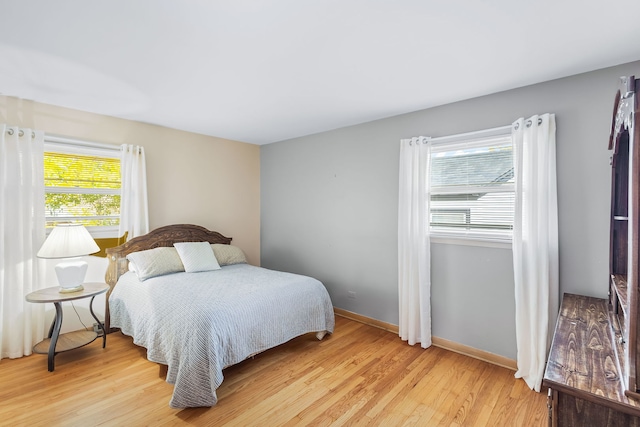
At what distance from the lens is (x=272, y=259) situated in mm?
4684

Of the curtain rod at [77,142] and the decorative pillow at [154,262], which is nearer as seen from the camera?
the curtain rod at [77,142]

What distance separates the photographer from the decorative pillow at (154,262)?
10.2ft

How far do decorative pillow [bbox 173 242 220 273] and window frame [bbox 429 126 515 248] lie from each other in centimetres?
247

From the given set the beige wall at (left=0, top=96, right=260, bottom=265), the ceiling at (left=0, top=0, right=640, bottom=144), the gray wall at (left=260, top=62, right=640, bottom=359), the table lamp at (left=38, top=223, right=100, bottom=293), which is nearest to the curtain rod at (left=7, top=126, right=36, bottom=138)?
the beige wall at (left=0, top=96, right=260, bottom=265)

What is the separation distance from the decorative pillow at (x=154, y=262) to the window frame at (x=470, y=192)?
275 cm

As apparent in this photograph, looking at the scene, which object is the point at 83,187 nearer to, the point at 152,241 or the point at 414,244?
the point at 152,241

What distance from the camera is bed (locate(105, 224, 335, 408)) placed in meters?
2.09

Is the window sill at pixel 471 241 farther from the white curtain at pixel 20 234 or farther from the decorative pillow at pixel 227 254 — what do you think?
the white curtain at pixel 20 234

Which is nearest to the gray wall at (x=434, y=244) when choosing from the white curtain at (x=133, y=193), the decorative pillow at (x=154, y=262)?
the decorative pillow at (x=154, y=262)

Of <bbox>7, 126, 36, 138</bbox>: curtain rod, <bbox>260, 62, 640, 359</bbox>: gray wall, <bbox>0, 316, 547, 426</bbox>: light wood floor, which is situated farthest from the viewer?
<bbox>7, 126, 36, 138</bbox>: curtain rod

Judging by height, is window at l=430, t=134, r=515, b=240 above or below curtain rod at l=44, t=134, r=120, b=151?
below

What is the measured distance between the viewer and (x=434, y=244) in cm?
299

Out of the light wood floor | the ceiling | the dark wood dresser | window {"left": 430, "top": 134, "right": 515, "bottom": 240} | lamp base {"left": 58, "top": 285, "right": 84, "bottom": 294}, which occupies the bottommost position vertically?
the light wood floor

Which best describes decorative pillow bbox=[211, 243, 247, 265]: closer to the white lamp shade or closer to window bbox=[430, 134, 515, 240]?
the white lamp shade
